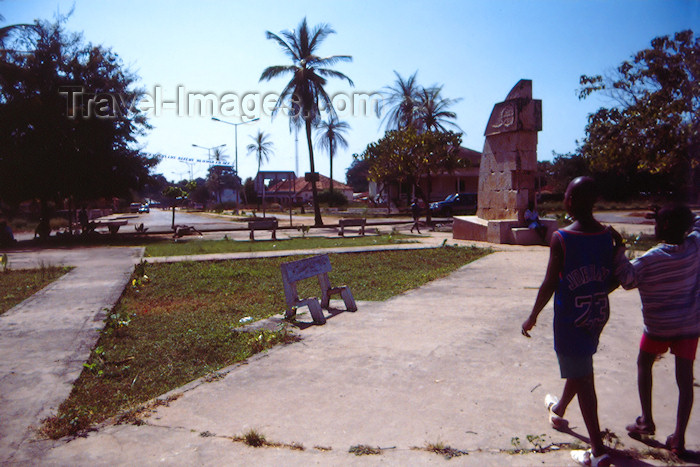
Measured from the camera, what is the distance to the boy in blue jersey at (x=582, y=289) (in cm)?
303

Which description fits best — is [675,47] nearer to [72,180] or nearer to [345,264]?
[345,264]

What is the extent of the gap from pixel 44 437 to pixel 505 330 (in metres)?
4.37

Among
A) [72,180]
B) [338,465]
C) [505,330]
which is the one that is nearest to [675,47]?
[505,330]

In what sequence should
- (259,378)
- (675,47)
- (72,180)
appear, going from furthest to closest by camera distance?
(72,180)
(675,47)
(259,378)

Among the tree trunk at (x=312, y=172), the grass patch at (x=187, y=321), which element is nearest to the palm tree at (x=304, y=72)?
the tree trunk at (x=312, y=172)

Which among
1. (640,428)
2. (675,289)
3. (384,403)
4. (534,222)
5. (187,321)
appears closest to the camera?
(675,289)

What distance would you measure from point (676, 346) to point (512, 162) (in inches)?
561

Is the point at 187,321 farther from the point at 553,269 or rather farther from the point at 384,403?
the point at 553,269

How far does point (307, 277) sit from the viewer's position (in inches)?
274

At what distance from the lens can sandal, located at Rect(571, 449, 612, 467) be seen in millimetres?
2939

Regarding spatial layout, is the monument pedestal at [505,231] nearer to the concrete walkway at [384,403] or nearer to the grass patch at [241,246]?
the grass patch at [241,246]

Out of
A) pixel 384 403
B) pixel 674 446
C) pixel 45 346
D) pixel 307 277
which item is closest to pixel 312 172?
pixel 307 277

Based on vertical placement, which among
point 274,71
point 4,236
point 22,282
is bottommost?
point 22,282

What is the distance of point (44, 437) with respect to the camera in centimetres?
352
